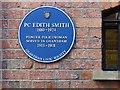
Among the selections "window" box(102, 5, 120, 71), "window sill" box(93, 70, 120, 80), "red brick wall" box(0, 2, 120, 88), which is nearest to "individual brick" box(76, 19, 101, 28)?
"red brick wall" box(0, 2, 120, 88)

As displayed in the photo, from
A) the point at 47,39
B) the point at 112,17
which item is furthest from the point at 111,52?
the point at 47,39

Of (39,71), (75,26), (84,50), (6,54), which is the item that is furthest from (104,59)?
(6,54)

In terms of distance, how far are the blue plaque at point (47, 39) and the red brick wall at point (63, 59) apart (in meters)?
0.07

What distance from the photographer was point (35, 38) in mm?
4094

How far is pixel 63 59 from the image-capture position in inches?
162

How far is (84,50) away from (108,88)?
1.90 feet

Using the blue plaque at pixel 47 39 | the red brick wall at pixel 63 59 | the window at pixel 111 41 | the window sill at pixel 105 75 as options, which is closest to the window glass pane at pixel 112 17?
the window at pixel 111 41

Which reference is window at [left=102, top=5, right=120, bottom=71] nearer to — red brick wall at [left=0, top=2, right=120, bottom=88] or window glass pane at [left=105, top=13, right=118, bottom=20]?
window glass pane at [left=105, top=13, right=118, bottom=20]

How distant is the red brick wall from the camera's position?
4.12 m

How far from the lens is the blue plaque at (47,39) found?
409 cm

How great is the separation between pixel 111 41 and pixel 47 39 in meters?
0.87

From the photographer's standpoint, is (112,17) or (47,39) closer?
(47,39)

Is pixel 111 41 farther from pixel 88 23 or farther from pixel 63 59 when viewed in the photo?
pixel 63 59

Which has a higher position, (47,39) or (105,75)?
(47,39)
